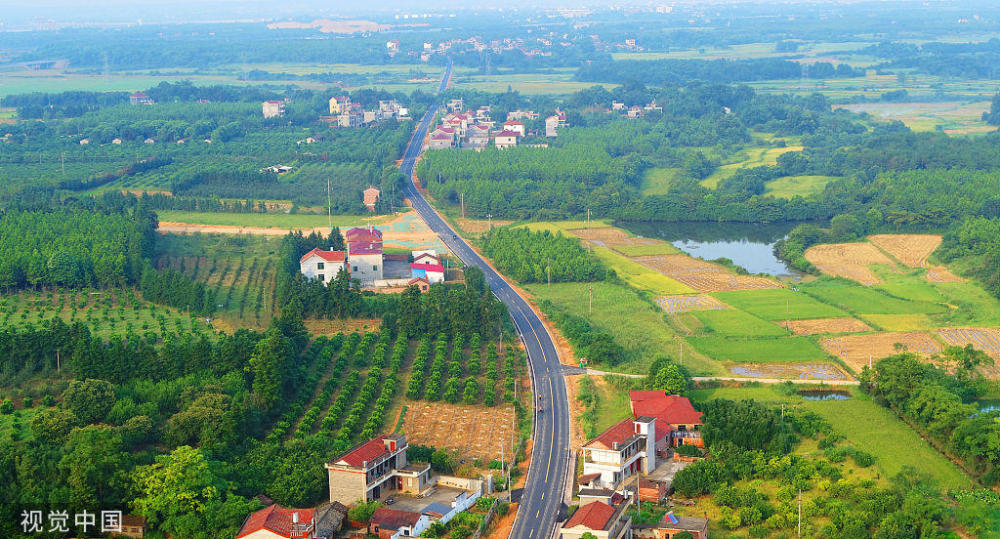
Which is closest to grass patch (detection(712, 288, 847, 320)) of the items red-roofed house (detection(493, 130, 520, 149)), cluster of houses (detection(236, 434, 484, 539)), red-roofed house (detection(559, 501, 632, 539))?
cluster of houses (detection(236, 434, 484, 539))

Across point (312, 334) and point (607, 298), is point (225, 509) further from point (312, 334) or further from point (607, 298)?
point (607, 298)

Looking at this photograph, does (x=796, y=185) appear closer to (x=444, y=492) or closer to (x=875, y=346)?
(x=875, y=346)

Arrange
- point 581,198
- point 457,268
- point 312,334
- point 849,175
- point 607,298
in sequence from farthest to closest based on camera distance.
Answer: point 849,175
point 581,198
point 457,268
point 607,298
point 312,334

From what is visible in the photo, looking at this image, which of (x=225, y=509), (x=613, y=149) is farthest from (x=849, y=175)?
(x=225, y=509)

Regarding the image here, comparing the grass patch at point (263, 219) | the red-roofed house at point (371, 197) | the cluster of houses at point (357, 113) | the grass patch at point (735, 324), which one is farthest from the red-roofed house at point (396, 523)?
the cluster of houses at point (357, 113)

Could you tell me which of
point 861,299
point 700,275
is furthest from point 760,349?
point 700,275

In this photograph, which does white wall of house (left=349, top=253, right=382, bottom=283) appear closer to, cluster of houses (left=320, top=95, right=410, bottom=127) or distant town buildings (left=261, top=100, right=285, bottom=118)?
cluster of houses (left=320, top=95, right=410, bottom=127)

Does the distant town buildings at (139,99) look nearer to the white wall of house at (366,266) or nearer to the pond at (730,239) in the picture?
the pond at (730,239)
